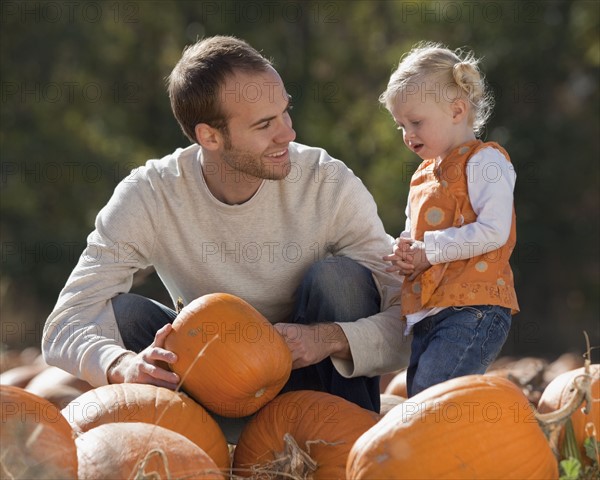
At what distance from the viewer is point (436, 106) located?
2.87m

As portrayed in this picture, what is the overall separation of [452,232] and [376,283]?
41 cm

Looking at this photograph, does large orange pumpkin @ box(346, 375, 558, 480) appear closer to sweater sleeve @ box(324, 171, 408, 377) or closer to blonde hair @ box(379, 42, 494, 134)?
sweater sleeve @ box(324, 171, 408, 377)

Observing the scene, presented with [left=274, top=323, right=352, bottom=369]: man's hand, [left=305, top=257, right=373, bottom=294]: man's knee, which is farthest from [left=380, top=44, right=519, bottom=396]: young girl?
[left=274, top=323, right=352, bottom=369]: man's hand

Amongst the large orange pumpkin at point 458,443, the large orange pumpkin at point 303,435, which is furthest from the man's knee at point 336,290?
the large orange pumpkin at point 458,443

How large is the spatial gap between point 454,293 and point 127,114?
765 cm

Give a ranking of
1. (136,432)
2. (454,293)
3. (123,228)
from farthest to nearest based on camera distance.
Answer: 1. (123,228)
2. (454,293)
3. (136,432)

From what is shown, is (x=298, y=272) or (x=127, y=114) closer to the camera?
(x=298, y=272)

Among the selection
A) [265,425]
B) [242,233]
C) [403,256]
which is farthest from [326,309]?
[265,425]

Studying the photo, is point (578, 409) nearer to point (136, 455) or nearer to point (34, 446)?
point (136, 455)

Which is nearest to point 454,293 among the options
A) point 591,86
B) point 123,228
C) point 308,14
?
point 123,228

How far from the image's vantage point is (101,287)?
302 centimetres

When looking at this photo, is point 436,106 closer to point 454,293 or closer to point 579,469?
point 454,293

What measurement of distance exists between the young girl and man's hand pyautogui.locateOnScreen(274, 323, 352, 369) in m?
0.22

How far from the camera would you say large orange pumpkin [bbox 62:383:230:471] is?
243 cm
